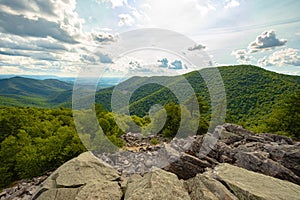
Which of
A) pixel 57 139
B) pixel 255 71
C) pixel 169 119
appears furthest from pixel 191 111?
pixel 255 71

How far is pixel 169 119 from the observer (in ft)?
131

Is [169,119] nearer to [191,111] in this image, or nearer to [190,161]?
[191,111]

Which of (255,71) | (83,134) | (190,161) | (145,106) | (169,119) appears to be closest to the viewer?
(190,161)

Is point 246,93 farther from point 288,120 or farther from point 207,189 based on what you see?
point 207,189

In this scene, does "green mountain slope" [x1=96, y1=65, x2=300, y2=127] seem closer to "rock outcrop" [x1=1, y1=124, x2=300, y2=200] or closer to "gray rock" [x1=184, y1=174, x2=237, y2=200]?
"rock outcrop" [x1=1, y1=124, x2=300, y2=200]

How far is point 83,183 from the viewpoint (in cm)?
1266

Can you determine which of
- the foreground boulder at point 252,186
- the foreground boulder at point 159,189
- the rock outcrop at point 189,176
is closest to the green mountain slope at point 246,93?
the rock outcrop at point 189,176

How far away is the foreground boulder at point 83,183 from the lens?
10242 mm

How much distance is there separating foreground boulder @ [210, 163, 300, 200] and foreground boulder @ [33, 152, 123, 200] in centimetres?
533

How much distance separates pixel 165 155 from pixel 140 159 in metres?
5.01

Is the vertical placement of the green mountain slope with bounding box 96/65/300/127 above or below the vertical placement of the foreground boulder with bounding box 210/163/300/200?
below

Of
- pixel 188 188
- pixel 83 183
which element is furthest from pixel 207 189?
pixel 83 183

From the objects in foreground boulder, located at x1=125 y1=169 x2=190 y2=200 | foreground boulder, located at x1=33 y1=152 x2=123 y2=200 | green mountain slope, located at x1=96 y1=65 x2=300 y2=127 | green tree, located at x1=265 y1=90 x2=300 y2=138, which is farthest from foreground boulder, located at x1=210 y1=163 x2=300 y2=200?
green mountain slope, located at x1=96 y1=65 x2=300 y2=127

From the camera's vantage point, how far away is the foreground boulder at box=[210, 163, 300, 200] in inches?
342
